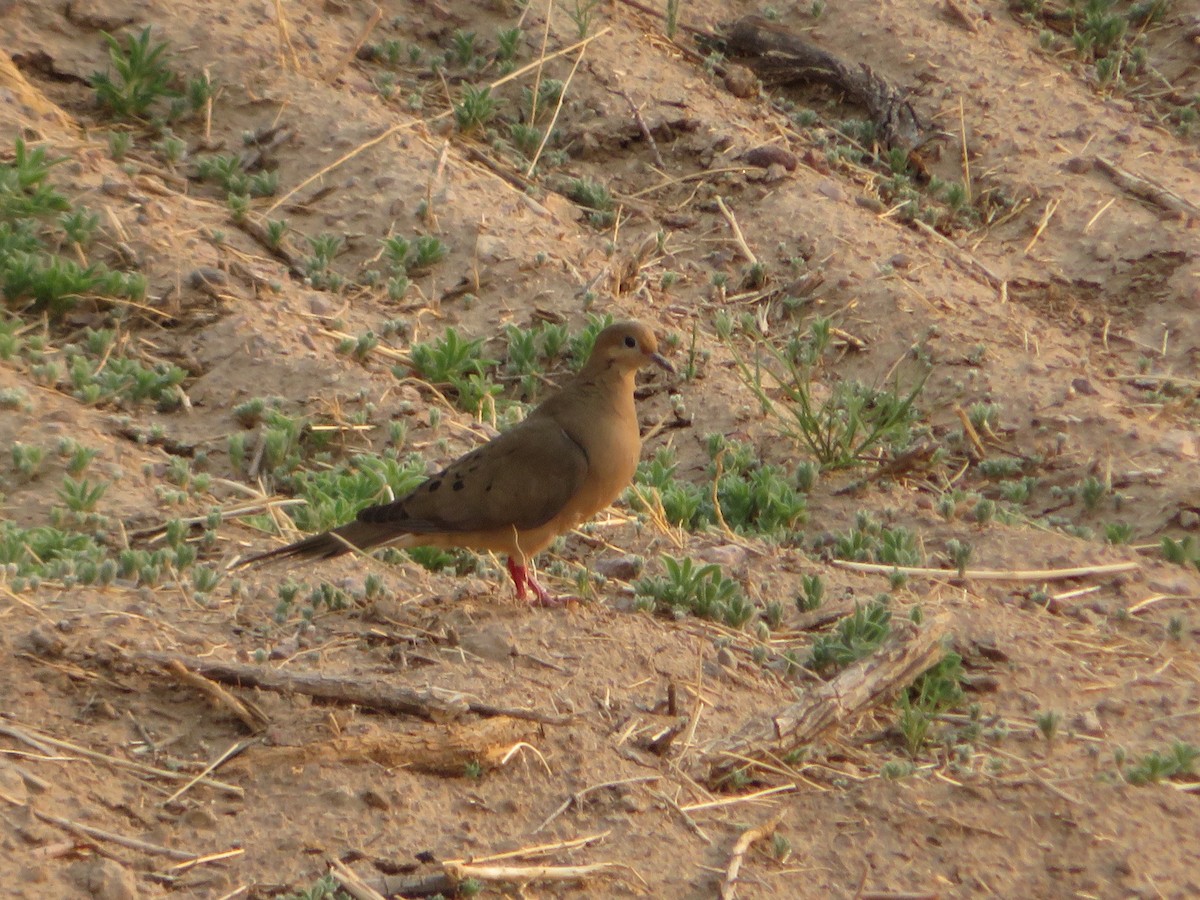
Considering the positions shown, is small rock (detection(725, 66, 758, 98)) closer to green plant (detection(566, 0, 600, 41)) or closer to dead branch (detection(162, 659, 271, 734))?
green plant (detection(566, 0, 600, 41))

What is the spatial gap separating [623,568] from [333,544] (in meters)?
0.97

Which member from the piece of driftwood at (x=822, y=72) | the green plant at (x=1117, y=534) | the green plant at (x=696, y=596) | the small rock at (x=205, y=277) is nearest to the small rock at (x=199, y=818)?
the green plant at (x=696, y=596)

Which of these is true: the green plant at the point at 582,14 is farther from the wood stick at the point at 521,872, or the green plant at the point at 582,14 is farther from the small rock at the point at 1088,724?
the wood stick at the point at 521,872

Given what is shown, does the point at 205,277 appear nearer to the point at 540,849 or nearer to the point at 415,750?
the point at 415,750

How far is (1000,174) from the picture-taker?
310 inches

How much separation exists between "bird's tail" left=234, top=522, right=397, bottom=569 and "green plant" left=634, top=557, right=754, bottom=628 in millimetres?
781

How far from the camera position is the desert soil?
3568mm

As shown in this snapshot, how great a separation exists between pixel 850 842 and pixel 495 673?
3.19 feet

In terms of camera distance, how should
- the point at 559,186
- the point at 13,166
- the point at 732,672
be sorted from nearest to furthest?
the point at 732,672 → the point at 13,166 → the point at 559,186

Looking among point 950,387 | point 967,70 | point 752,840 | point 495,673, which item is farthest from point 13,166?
point 967,70

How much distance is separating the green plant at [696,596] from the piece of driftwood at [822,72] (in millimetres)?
3875

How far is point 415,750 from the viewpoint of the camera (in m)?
3.60

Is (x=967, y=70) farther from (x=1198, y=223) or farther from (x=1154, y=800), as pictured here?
(x=1154, y=800)

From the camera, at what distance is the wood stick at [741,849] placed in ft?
11.1
